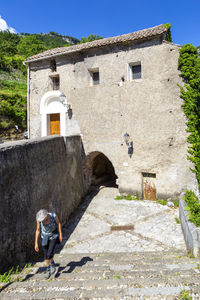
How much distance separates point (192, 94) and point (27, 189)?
849 centimetres

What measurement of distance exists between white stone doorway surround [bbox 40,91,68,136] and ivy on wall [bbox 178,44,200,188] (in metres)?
7.01

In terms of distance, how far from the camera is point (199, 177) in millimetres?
10102

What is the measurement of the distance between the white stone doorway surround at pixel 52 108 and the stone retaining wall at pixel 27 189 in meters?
3.58

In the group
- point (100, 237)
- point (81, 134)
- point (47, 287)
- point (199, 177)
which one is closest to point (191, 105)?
point (199, 177)

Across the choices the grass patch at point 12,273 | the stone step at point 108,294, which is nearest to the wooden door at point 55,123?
the grass patch at point 12,273

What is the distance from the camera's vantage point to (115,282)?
386 cm

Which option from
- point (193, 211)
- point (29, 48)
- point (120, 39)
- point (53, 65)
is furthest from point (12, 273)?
point (29, 48)

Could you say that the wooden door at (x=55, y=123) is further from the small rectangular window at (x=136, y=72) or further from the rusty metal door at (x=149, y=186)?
the rusty metal door at (x=149, y=186)

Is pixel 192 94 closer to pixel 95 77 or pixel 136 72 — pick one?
pixel 136 72

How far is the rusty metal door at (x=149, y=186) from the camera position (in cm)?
1157

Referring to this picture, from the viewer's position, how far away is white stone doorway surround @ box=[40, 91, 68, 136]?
13.6m

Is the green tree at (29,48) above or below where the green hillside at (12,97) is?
above

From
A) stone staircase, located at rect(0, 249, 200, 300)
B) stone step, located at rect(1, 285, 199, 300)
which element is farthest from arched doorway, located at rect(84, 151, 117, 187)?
stone step, located at rect(1, 285, 199, 300)

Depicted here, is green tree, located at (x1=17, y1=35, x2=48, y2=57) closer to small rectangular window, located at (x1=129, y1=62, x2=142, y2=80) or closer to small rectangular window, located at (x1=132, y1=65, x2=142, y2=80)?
small rectangular window, located at (x1=129, y1=62, x2=142, y2=80)
